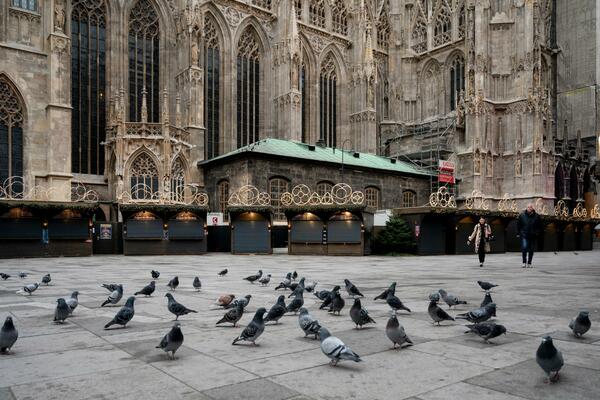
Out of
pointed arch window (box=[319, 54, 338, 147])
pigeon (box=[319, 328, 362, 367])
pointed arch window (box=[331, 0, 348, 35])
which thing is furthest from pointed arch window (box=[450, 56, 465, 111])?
pigeon (box=[319, 328, 362, 367])

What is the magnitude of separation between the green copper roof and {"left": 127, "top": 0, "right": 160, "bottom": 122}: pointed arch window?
673 centimetres

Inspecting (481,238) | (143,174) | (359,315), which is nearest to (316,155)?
(143,174)

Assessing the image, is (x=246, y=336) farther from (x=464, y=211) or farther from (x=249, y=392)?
(x=464, y=211)

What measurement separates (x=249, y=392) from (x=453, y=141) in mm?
47740

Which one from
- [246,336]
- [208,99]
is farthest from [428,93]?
[246,336]

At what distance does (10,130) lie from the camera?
3206cm

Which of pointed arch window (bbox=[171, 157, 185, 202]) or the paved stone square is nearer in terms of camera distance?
the paved stone square

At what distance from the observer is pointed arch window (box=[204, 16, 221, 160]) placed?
41925 millimetres

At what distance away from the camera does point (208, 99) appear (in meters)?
42.2

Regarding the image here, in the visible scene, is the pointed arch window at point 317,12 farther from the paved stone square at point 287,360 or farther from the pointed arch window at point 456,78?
the paved stone square at point 287,360

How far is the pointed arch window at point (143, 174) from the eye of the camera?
34.0m

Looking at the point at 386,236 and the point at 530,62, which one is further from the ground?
the point at 530,62

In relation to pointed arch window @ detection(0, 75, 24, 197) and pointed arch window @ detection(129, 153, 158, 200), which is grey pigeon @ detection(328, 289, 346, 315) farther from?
pointed arch window @ detection(0, 75, 24, 197)

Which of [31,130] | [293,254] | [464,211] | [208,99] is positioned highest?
[208,99]
